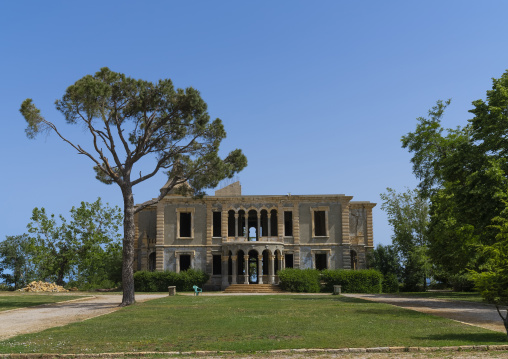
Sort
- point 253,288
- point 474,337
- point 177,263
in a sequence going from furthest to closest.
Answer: point 177,263 < point 253,288 < point 474,337

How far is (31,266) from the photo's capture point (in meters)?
67.8

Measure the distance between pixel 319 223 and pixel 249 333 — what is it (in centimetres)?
3831

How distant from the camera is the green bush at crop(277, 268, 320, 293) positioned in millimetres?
43375

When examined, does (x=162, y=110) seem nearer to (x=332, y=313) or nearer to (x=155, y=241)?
(x=332, y=313)

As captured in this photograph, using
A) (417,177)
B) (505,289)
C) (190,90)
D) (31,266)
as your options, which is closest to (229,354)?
(505,289)

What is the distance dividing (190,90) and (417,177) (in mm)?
16642

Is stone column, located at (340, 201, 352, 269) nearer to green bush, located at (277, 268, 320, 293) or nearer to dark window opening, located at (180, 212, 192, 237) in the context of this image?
green bush, located at (277, 268, 320, 293)

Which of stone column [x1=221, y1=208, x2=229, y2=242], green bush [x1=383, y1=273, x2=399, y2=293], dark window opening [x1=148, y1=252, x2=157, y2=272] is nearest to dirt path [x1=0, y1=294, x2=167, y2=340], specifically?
stone column [x1=221, y1=208, x2=229, y2=242]

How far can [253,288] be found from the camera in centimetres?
4469

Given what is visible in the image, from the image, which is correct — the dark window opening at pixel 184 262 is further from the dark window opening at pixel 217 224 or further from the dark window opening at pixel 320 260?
the dark window opening at pixel 320 260

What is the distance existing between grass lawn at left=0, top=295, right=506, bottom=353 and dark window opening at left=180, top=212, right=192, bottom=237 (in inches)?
1206

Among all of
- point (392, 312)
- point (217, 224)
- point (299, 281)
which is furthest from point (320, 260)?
point (392, 312)

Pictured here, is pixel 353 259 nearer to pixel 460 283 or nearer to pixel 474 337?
pixel 460 283

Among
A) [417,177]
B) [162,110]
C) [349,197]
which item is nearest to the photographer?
[162,110]
